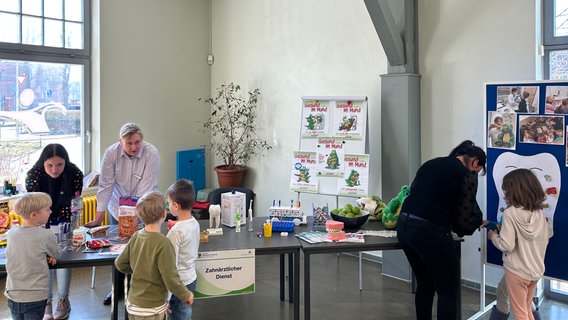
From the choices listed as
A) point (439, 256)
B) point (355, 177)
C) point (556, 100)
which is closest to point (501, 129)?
point (556, 100)

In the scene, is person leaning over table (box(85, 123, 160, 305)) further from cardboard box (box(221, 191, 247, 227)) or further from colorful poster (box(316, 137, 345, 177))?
colorful poster (box(316, 137, 345, 177))

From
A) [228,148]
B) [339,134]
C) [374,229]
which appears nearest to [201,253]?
[374,229]

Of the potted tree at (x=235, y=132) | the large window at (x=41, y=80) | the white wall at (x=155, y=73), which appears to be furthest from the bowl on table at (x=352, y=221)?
the large window at (x=41, y=80)

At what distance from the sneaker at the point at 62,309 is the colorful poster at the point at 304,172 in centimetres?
224

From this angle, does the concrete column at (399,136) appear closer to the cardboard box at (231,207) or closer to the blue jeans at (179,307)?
the cardboard box at (231,207)

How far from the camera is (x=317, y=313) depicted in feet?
13.0

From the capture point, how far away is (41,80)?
559 cm

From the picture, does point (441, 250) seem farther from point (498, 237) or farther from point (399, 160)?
point (399, 160)

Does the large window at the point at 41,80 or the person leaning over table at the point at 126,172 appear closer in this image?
the person leaning over table at the point at 126,172

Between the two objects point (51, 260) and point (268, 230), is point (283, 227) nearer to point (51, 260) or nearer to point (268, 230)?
point (268, 230)

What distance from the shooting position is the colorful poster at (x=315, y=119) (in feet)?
16.2

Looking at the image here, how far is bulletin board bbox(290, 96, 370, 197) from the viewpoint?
471 centimetres

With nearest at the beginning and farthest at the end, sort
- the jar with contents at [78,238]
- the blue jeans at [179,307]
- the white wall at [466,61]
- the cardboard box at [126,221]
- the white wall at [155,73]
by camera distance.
Result: the blue jeans at [179,307], the jar with contents at [78,238], the cardboard box at [126,221], the white wall at [466,61], the white wall at [155,73]

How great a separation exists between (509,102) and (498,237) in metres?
1.05
